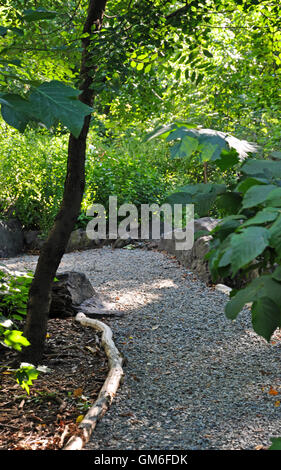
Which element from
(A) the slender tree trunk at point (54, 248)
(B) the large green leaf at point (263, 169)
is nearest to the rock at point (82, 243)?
(A) the slender tree trunk at point (54, 248)

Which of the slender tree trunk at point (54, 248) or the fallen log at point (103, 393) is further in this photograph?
the slender tree trunk at point (54, 248)

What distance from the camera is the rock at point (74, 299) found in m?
4.14

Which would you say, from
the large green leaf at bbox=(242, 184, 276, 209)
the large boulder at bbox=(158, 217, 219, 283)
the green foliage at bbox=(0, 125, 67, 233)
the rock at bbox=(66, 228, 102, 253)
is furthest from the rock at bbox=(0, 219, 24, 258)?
the large green leaf at bbox=(242, 184, 276, 209)

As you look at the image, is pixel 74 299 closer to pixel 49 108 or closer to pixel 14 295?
pixel 14 295

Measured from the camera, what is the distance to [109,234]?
27.3 ft

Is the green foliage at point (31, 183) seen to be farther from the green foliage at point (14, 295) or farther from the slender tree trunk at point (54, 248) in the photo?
the slender tree trunk at point (54, 248)

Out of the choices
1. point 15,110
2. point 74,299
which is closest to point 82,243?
point 74,299

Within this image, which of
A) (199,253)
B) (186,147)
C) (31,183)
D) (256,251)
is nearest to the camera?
(256,251)

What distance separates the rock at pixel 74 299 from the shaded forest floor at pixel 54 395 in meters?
0.49

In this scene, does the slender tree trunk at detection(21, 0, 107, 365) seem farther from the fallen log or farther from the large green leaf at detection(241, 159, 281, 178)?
the large green leaf at detection(241, 159, 281, 178)

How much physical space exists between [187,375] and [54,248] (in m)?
1.25

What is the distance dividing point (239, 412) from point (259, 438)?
293 millimetres

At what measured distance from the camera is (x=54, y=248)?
298 cm
